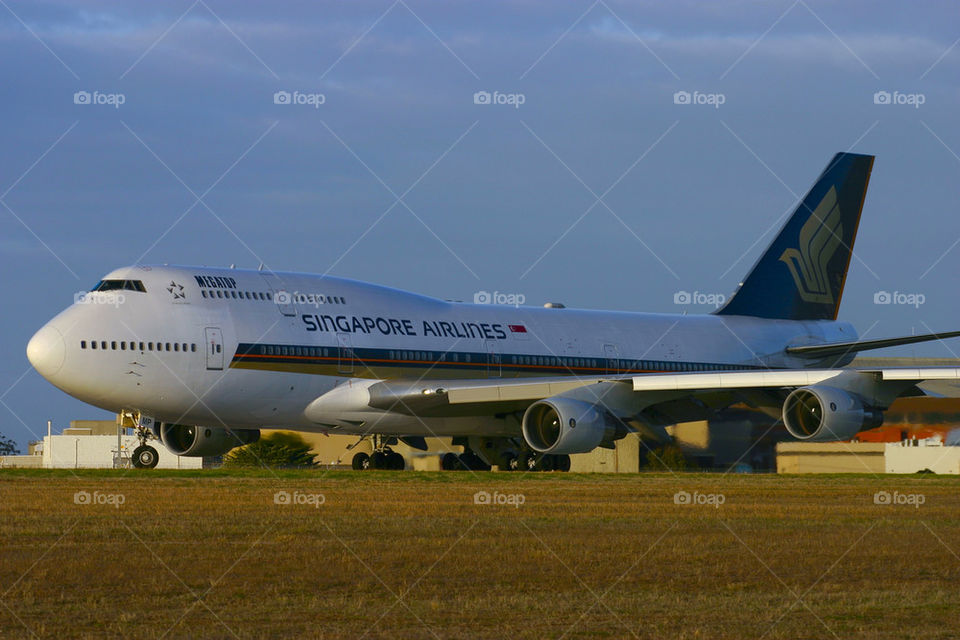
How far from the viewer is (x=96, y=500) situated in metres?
17.3

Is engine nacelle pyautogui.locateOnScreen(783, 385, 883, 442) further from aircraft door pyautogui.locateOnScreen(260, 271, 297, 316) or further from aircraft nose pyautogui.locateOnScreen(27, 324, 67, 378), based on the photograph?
aircraft nose pyautogui.locateOnScreen(27, 324, 67, 378)

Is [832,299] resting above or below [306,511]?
above

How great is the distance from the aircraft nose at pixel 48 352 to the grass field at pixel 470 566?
7.45 meters

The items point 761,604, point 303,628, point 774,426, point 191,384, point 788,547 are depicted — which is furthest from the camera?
point 774,426

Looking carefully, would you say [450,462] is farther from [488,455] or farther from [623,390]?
[623,390]

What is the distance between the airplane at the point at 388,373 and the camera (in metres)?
26.5

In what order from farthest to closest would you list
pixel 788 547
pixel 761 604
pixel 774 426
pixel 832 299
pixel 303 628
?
pixel 832 299
pixel 774 426
pixel 788 547
pixel 761 604
pixel 303 628

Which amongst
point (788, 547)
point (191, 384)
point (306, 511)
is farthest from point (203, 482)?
point (788, 547)

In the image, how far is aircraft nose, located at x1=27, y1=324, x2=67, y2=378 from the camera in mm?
26047

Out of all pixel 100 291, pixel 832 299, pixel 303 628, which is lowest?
pixel 303 628

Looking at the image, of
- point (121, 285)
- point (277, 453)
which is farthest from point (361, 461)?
point (121, 285)

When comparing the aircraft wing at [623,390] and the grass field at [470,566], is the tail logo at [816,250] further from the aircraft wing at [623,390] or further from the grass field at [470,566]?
the grass field at [470,566]

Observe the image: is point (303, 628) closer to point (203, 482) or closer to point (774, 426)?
point (203, 482)

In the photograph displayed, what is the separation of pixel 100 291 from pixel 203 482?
6.06 meters
